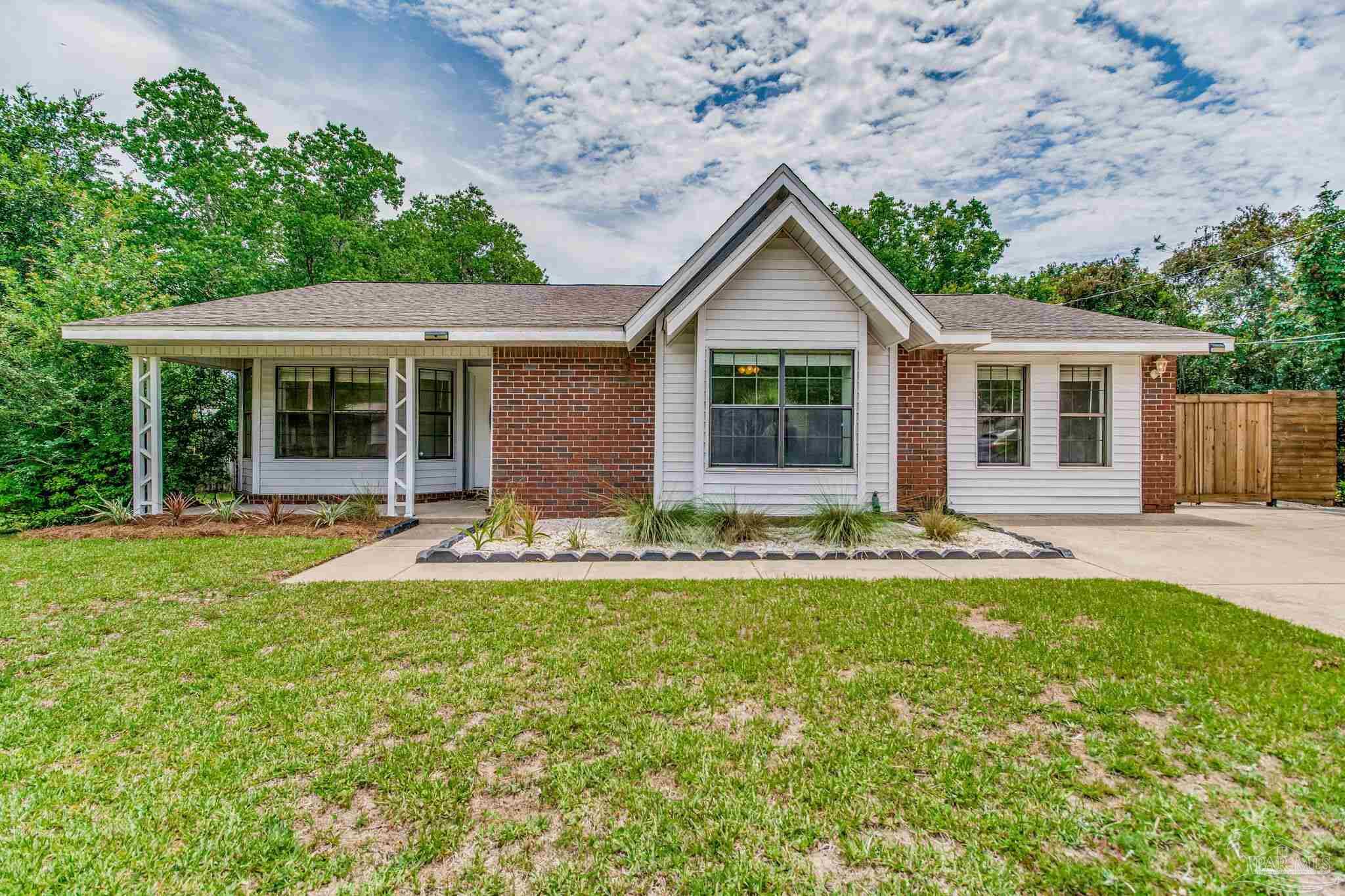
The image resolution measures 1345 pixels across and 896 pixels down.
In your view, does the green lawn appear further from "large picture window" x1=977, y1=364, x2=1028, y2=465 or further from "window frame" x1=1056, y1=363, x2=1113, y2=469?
"window frame" x1=1056, y1=363, x2=1113, y2=469

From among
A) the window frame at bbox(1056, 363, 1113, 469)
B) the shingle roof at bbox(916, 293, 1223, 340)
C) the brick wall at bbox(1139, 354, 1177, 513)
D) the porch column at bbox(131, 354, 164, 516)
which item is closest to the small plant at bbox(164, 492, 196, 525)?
the porch column at bbox(131, 354, 164, 516)

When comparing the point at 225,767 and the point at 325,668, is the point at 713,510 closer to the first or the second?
the point at 325,668

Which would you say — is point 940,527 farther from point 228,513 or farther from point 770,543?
point 228,513

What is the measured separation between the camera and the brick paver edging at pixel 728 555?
20.7 feet

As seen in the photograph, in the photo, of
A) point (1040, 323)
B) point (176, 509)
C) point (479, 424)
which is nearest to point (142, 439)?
point (176, 509)

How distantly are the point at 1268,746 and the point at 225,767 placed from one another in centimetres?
478

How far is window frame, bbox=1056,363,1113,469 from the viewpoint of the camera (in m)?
9.37

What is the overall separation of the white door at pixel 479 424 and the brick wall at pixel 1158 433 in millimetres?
11805

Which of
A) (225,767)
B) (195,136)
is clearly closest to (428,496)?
(225,767)

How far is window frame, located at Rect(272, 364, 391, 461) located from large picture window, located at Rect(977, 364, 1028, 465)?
1084 cm

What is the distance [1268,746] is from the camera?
8.41ft

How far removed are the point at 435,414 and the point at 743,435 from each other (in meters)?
6.28

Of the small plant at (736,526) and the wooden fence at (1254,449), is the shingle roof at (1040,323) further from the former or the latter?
the small plant at (736,526)

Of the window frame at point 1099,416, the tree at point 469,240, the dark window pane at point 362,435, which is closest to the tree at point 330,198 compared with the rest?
the tree at point 469,240
